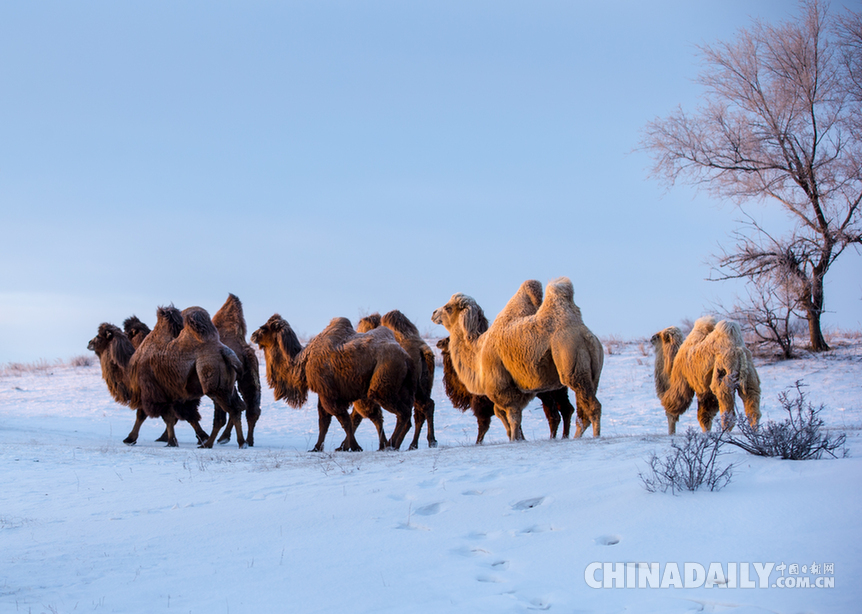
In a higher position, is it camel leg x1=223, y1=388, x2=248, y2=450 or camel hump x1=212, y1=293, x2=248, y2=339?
camel hump x1=212, y1=293, x2=248, y2=339

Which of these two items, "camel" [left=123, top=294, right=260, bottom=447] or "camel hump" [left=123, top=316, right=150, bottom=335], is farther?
"camel hump" [left=123, top=316, right=150, bottom=335]

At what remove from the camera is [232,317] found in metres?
15.5

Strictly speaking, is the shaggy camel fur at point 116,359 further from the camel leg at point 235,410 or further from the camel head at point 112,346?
the camel leg at point 235,410

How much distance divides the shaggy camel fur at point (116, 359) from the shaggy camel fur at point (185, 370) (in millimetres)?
1007

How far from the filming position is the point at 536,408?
20.8 m

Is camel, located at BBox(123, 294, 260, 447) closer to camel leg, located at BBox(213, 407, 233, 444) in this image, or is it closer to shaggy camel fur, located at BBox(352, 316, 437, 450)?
camel leg, located at BBox(213, 407, 233, 444)

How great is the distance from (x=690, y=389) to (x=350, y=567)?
26.9 feet

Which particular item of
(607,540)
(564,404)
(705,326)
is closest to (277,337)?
(564,404)

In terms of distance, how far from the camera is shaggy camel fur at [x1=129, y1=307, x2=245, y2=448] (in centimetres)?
1302

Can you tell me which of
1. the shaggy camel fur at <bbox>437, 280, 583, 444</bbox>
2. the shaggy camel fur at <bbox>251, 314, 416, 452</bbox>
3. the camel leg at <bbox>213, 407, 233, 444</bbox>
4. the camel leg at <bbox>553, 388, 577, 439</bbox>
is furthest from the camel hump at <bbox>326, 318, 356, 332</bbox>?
the camel leg at <bbox>553, 388, 577, 439</bbox>

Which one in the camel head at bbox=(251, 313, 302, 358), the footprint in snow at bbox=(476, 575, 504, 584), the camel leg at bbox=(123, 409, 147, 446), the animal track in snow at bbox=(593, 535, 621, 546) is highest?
the camel head at bbox=(251, 313, 302, 358)

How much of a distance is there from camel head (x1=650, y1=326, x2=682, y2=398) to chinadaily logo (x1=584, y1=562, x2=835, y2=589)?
8.55m

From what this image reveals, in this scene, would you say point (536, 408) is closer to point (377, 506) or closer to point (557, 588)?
point (377, 506)

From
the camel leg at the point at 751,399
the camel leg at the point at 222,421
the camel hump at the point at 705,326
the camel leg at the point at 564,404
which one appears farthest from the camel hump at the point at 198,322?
the camel leg at the point at 751,399
